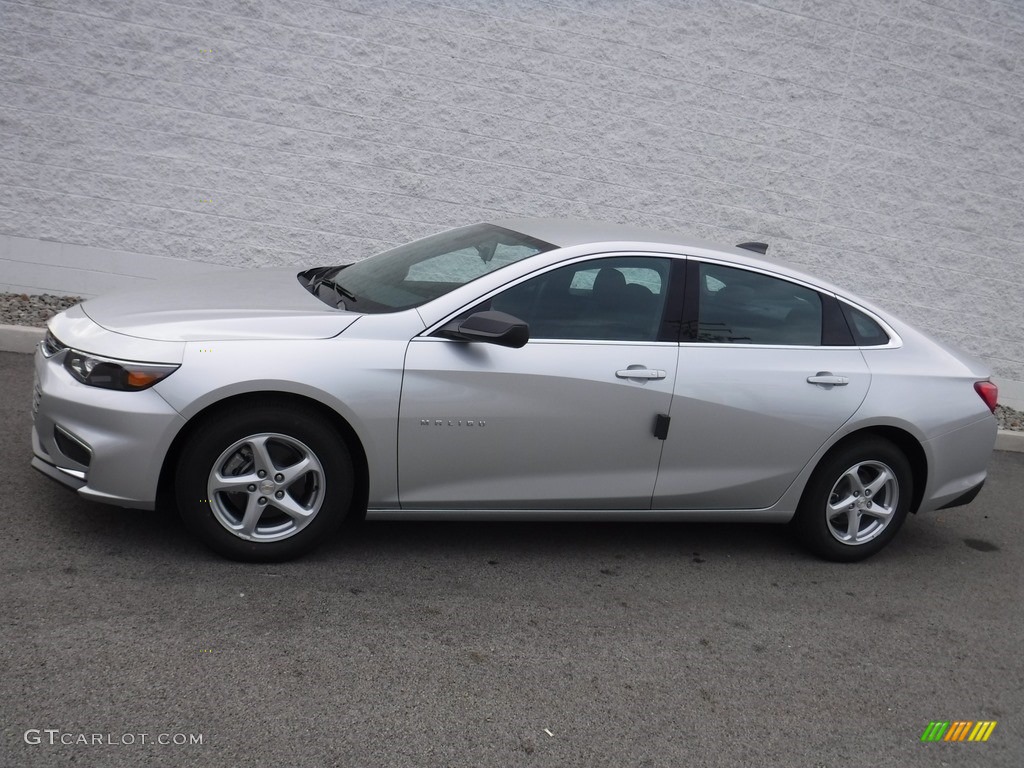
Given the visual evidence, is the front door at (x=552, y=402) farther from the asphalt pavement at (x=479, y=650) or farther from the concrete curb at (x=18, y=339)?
the concrete curb at (x=18, y=339)

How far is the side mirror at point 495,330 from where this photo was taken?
446 centimetres

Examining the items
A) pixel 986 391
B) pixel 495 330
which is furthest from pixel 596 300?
pixel 986 391

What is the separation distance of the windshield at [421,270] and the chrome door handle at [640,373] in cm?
71

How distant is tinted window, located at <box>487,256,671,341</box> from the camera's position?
15.8ft

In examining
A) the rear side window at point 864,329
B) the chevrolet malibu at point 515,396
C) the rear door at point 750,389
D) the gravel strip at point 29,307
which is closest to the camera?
the chevrolet malibu at point 515,396

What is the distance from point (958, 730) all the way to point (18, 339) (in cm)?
653

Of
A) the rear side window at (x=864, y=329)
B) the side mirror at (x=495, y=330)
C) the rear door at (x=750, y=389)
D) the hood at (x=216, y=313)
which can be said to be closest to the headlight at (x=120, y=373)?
the hood at (x=216, y=313)

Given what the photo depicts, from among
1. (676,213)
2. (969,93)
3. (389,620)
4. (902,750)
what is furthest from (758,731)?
(969,93)

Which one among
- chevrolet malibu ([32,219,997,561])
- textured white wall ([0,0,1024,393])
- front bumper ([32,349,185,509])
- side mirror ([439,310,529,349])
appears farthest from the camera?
textured white wall ([0,0,1024,393])

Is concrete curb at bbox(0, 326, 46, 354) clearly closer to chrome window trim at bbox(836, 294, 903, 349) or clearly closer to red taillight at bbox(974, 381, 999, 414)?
chrome window trim at bbox(836, 294, 903, 349)

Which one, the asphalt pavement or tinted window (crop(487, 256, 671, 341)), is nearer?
the asphalt pavement

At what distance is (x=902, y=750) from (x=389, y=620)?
6.55 ft

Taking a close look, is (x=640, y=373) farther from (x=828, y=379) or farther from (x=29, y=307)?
(x=29, y=307)

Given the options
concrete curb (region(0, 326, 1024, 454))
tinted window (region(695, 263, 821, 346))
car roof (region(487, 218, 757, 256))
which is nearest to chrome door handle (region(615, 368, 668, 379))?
tinted window (region(695, 263, 821, 346))
